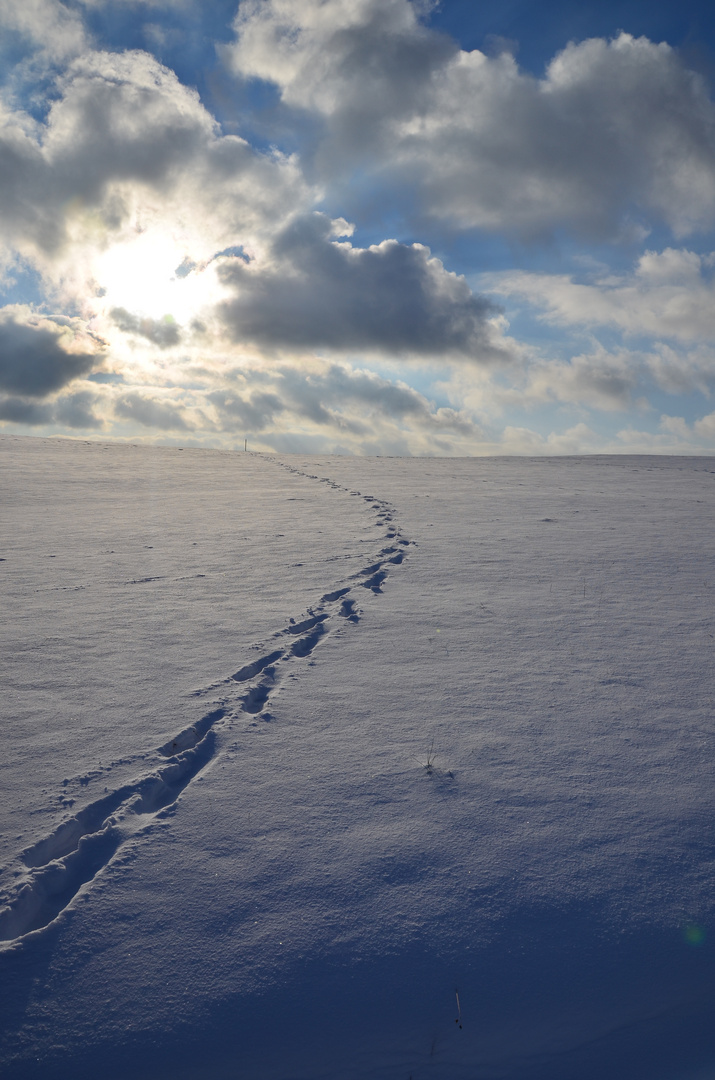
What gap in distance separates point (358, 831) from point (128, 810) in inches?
41.1

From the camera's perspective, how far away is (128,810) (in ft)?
8.69

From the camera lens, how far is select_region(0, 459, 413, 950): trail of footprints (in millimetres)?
2221

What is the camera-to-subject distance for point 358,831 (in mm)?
2500

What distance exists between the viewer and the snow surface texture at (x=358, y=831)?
1.87m

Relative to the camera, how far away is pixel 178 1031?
5.99 ft

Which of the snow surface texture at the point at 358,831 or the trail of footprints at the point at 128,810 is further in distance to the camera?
the trail of footprints at the point at 128,810

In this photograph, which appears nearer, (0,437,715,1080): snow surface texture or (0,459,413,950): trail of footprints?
(0,437,715,1080): snow surface texture

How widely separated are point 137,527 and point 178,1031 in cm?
759

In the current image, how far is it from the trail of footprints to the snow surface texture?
0.01 meters

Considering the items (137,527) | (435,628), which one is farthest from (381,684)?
(137,527)

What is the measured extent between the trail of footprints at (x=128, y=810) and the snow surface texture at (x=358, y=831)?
13mm

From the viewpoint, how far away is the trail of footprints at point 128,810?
7.29ft

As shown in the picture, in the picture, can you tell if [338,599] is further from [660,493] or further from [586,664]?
[660,493]

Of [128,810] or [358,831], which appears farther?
[128,810]
